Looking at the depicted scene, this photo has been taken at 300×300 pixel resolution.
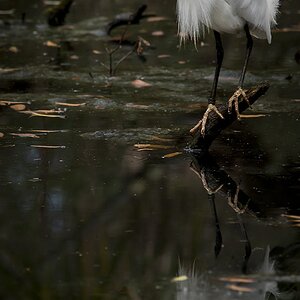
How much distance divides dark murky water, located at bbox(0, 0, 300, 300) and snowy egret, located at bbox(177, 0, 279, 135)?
42 cm

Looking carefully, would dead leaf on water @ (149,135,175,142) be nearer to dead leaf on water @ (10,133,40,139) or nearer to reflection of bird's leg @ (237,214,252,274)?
dead leaf on water @ (10,133,40,139)

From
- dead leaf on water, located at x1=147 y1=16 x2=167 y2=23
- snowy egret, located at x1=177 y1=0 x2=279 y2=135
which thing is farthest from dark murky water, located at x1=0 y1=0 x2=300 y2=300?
dead leaf on water, located at x1=147 y1=16 x2=167 y2=23

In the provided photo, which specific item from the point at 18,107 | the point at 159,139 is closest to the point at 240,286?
the point at 159,139

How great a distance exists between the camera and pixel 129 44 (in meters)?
11.2

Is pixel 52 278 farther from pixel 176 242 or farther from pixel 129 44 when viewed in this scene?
pixel 129 44

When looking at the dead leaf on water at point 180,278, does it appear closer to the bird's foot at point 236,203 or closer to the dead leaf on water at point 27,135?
the bird's foot at point 236,203

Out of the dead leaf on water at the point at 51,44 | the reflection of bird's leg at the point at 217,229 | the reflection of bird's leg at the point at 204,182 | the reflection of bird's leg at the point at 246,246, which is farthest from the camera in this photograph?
the dead leaf on water at the point at 51,44

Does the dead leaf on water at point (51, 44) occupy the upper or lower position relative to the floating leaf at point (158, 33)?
lower

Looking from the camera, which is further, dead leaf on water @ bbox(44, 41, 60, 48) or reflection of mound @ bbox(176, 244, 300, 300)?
dead leaf on water @ bbox(44, 41, 60, 48)

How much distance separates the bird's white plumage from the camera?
6637mm

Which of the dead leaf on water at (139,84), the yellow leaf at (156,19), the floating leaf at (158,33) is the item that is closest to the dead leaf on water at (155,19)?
the yellow leaf at (156,19)

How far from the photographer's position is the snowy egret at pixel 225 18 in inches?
260

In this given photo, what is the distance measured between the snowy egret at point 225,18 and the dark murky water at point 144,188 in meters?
0.42

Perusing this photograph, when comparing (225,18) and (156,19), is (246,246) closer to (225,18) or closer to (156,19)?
(225,18)
